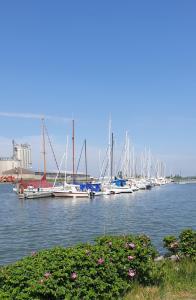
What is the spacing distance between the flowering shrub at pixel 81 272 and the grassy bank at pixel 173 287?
0.88 feet

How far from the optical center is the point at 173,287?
990cm

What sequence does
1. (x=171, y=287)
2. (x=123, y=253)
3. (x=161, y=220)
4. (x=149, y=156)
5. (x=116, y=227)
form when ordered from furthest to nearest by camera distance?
(x=149, y=156), (x=161, y=220), (x=116, y=227), (x=171, y=287), (x=123, y=253)

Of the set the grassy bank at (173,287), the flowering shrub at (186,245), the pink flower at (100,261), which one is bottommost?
the grassy bank at (173,287)

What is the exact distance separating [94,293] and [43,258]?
4.23ft

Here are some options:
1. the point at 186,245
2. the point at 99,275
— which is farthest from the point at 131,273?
the point at 186,245

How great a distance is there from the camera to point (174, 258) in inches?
504

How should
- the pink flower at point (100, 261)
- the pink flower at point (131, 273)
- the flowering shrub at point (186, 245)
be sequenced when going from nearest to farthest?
the pink flower at point (100, 261), the pink flower at point (131, 273), the flowering shrub at point (186, 245)

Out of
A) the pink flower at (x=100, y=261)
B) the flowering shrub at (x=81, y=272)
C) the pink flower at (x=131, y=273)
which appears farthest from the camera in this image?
the pink flower at (x=131, y=273)

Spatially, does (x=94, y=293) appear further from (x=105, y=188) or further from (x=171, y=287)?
(x=105, y=188)

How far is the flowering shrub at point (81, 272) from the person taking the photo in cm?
740

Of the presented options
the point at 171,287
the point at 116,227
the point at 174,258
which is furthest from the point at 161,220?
the point at 171,287

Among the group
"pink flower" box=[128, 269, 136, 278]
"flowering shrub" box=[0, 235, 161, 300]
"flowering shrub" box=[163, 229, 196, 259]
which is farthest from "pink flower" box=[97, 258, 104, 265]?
"flowering shrub" box=[163, 229, 196, 259]

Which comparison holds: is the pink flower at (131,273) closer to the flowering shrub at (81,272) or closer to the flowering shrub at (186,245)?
the flowering shrub at (81,272)

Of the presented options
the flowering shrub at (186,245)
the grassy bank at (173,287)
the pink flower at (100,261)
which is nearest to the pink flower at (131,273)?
the grassy bank at (173,287)
